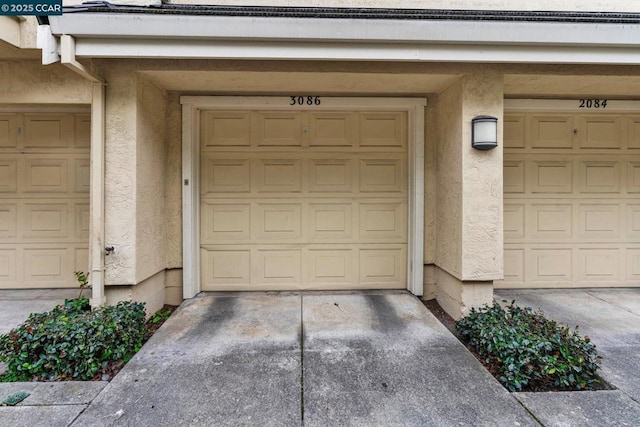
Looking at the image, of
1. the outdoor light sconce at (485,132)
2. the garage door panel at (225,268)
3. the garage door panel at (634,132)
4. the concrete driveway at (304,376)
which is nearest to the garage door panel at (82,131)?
the garage door panel at (225,268)

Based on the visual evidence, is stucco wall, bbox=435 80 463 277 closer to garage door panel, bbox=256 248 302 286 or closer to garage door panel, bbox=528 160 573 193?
garage door panel, bbox=528 160 573 193

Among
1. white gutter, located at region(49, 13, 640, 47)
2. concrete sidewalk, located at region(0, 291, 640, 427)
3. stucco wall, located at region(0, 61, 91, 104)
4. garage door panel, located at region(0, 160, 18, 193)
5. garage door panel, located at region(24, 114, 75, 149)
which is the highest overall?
white gutter, located at region(49, 13, 640, 47)

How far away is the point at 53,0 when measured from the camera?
2945 mm

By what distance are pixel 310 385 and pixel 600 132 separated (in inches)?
208

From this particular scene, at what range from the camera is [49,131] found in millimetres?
4375

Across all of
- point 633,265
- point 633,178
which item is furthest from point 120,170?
point 633,265

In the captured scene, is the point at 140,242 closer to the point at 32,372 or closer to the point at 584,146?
the point at 32,372

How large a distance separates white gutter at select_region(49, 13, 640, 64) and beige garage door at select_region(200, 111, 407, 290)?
140 centimetres

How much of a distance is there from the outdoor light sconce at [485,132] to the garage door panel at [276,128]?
7.31ft

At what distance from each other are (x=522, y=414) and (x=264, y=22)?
3.74m

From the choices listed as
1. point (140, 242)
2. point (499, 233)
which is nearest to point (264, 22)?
point (140, 242)

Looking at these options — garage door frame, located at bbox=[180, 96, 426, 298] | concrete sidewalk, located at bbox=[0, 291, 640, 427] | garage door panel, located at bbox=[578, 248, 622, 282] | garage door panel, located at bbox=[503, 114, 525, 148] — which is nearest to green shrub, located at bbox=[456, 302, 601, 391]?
concrete sidewalk, located at bbox=[0, 291, 640, 427]

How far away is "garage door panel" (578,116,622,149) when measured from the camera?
464 centimetres

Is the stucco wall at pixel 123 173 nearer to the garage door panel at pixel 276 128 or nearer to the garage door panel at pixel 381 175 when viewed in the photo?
the garage door panel at pixel 276 128
